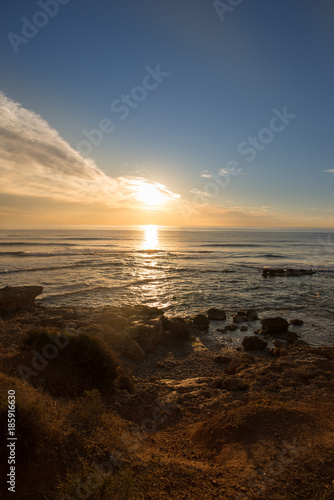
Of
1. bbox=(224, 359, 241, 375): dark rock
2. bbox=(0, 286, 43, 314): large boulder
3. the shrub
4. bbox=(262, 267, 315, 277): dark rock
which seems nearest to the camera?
the shrub

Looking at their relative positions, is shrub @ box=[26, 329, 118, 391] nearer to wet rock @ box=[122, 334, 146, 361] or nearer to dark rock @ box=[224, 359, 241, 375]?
wet rock @ box=[122, 334, 146, 361]

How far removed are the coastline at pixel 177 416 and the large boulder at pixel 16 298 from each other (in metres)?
3.27

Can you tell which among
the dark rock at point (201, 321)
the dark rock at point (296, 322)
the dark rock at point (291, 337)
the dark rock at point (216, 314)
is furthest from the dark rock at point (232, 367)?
the dark rock at point (296, 322)

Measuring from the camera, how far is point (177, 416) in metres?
7.01

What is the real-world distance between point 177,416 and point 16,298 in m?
12.4

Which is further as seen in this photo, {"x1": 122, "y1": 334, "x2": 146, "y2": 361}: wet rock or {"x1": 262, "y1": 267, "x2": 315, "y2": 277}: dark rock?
{"x1": 262, "y1": 267, "x2": 315, "y2": 277}: dark rock

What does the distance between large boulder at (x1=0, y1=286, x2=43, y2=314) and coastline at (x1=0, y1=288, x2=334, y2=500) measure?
3.27 m

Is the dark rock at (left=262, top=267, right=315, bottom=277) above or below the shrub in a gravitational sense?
below

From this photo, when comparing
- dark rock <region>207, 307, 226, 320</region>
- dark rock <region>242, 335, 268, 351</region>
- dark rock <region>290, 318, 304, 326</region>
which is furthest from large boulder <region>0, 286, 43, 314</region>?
dark rock <region>290, 318, 304, 326</region>

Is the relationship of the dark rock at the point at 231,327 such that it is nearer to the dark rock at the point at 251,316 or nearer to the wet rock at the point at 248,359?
the dark rock at the point at 251,316

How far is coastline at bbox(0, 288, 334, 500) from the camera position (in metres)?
3.96

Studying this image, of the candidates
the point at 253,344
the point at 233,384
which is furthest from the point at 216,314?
the point at 233,384

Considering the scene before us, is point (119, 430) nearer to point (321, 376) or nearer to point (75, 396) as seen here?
point (75, 396)

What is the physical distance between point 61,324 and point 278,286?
20.9m
